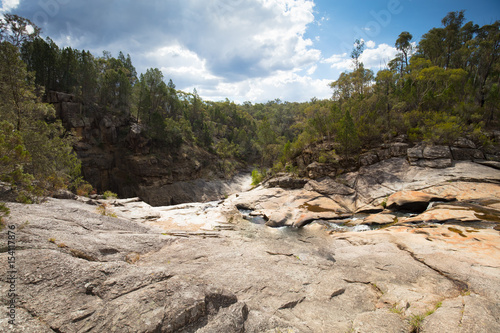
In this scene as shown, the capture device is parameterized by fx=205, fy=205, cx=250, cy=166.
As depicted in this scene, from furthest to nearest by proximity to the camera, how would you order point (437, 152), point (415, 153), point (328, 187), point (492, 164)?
point (328, 187), point (415, 153), point (437, 152), point (492, 164)

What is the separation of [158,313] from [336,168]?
2675cm

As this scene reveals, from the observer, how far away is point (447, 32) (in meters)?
37.2

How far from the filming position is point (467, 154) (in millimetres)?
21984

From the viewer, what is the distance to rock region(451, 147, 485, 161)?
856 inches

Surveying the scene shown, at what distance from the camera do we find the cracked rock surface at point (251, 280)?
12.0 ft

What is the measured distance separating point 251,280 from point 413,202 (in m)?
16.8

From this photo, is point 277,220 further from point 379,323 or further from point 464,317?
point 464,317

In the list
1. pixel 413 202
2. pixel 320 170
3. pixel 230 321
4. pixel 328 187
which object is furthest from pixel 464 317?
pixel 320 170

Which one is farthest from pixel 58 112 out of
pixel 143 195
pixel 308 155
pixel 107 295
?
pixel 107 295

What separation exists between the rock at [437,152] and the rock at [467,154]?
69 cm

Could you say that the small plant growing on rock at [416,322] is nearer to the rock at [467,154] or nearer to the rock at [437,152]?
the rock at [437,152]

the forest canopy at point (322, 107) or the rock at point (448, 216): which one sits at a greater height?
the forest canopy at point (322, 107)

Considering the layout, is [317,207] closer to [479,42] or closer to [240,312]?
[240,312]

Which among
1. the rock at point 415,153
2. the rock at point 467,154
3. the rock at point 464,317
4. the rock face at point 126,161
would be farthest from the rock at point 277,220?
the rock face at point 126,161
